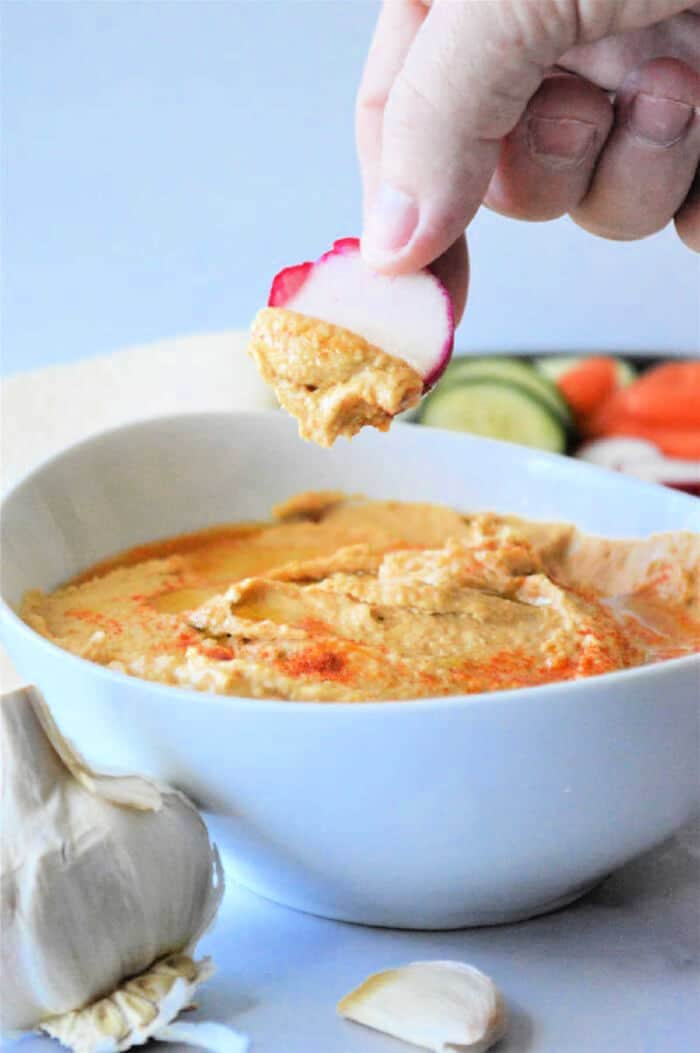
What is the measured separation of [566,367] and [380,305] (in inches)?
62.8

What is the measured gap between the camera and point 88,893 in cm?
119

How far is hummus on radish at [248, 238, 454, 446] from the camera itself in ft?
4.82

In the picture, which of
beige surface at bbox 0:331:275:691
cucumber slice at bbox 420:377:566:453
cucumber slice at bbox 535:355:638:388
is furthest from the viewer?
cucumber slice at bbox 535:355:638:388

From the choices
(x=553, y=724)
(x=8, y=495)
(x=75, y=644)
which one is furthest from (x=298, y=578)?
(x=553, y=724)

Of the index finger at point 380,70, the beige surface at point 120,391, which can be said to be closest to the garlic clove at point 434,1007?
the index finger at point 380,70

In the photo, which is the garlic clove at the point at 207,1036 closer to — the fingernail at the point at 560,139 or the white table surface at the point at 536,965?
the white table surface at the point at 536,965

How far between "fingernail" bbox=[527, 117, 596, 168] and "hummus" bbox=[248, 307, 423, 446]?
0.56 m

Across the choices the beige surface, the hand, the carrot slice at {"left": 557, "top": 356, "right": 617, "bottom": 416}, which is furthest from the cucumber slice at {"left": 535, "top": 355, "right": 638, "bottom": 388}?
the hand

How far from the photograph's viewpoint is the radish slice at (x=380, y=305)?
4.86 ft

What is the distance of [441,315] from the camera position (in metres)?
1.49

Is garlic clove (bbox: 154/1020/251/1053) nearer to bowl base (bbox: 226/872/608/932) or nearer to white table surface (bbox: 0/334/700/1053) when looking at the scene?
white table surface (bbox: 0/334/700/1053)

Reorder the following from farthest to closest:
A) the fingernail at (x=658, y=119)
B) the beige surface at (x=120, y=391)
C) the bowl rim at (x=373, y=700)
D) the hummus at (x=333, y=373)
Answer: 1. the beige surface at (x=120, y=391)
2. the fingernail at (x=658, y=119)
3. the hummus at (x=333, y=373)
4. the bowl rim at (x=373, y=700)

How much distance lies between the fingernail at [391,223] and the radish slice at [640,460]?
4.90ft

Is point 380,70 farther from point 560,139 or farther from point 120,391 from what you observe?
point 120,391
